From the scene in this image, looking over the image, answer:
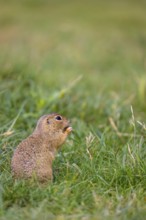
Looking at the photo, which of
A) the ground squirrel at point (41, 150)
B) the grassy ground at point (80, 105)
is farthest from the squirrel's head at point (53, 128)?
the grassy ground at point (80, 105)

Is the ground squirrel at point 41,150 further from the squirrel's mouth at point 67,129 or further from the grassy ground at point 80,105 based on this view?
the grassy ground at point 80,105

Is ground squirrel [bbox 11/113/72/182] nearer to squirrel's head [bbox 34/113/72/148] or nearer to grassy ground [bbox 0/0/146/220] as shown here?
squirrel's head [bbox 34/113/72/148]

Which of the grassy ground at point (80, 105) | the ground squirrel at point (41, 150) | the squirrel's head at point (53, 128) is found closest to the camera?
the grassy ground at point (80, 105)

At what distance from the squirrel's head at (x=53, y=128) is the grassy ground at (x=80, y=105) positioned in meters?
0.19

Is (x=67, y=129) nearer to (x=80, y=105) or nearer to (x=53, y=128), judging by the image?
(x=53, y=128)

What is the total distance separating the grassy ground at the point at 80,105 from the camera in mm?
3850

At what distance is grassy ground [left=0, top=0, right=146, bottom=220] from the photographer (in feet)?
12.6

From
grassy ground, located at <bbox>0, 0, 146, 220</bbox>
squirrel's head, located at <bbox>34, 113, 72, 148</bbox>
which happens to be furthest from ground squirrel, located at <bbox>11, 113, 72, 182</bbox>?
grassy ground, located at <bbox>0, 0, 146, 220</bbox>

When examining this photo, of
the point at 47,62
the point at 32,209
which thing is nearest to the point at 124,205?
the point at 32,209

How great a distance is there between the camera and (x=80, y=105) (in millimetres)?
6398

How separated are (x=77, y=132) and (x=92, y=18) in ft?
27.3

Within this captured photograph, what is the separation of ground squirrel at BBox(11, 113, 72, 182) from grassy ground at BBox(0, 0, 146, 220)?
0.12m

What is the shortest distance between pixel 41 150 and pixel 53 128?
0.82ft

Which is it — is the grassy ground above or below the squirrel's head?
below
